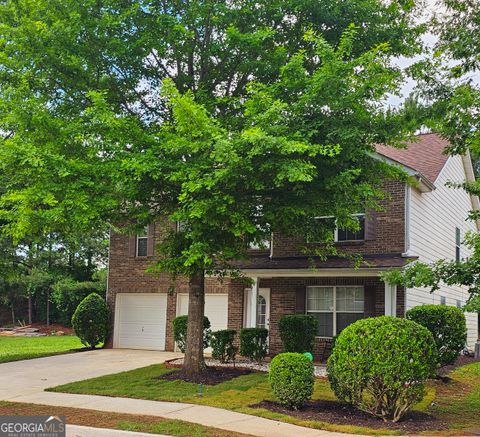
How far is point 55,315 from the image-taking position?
121 feet

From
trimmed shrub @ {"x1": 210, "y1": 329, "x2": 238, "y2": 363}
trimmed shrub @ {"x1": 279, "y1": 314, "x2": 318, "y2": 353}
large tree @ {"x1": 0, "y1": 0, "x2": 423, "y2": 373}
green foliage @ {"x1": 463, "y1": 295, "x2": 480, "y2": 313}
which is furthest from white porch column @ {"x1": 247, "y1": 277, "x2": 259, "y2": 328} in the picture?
green foliage @ {"x1": 463, "y1": 295, "x2": 480, "y2": 313}

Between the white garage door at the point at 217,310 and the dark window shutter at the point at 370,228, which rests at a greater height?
the dark window shutter at the point at 370,228

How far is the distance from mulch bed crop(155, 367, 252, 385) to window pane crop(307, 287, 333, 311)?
412cm

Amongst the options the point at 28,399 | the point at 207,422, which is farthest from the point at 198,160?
the point at 28,399

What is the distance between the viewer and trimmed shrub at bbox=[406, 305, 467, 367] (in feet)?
45.8

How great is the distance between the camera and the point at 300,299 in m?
18.3

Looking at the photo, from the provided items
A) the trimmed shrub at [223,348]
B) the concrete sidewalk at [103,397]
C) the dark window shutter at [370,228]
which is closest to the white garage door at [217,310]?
the concrete sidewalk at [103,397]

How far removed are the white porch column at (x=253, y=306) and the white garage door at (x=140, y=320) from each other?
3601mm

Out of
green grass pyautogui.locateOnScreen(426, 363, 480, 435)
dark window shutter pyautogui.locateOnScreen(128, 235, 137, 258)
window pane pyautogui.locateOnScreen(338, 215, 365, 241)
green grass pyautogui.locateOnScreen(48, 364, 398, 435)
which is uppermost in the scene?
window pane pyautogui.locateOnScreen(338, 215, 365, 241)

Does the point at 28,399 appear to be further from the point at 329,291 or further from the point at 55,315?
the point at 55,315

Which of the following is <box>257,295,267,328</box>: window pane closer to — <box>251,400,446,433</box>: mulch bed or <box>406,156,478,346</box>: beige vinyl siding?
<box>406,156,478,346</box>: beige vinyl siding

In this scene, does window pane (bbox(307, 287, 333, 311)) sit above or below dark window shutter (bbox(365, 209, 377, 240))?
below

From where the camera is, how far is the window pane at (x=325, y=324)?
1788cm

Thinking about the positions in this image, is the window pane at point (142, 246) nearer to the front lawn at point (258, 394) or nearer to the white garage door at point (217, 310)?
the white garage door at point (217, 310)
